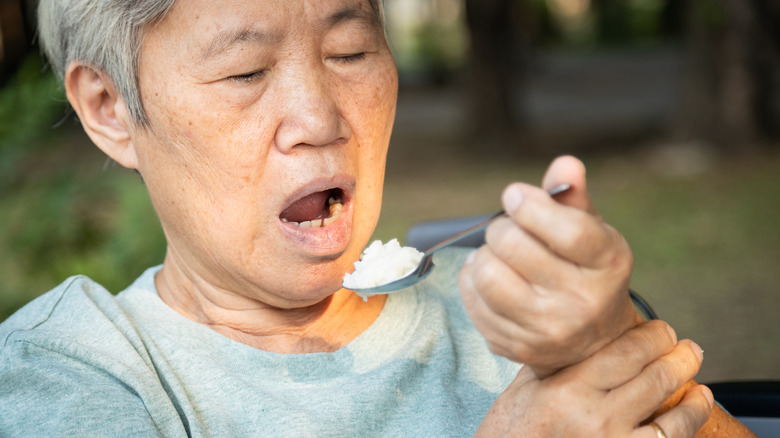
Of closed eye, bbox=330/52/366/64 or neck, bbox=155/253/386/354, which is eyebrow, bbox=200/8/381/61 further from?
neck, bbox=155/253/386/354

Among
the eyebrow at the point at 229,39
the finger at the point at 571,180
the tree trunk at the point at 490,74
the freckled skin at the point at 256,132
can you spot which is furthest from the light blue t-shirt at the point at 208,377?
the tree trunk at the point at 490,74

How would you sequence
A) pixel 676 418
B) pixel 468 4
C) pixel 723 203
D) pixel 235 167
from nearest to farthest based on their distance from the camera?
pixel 676 418, pixel 235 167, pixel 723 203, pixel 468 4

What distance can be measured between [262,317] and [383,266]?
1.45 feet

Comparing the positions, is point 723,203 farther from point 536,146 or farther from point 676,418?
point 676,418

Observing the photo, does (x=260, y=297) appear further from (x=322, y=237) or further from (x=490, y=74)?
(x=490, y=74)

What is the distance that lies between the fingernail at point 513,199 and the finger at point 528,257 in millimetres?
29

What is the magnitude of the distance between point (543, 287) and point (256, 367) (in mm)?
871

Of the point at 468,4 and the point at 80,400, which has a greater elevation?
the point at 80,400

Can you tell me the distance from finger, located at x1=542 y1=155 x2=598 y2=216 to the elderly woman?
0.24 meters

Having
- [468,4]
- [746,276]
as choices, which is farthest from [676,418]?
[468,4]

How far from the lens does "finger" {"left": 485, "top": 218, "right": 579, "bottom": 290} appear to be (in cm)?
112

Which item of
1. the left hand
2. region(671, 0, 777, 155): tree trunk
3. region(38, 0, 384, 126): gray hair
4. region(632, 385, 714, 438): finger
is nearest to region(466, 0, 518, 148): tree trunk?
region(671, 0, 777, 155): tree trunk

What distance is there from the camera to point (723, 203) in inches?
317

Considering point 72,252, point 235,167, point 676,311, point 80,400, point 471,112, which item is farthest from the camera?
point 471,112
